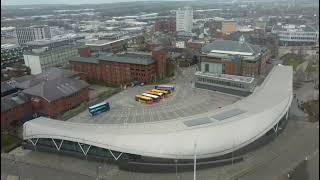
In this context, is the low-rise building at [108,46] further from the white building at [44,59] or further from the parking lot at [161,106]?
the parking lot at [161,106]

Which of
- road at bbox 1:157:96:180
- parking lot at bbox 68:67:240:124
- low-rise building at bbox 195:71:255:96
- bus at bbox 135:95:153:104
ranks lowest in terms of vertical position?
road at bbox 1:157:96:180

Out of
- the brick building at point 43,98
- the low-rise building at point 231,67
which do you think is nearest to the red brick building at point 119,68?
the low-rise building at point 231,67

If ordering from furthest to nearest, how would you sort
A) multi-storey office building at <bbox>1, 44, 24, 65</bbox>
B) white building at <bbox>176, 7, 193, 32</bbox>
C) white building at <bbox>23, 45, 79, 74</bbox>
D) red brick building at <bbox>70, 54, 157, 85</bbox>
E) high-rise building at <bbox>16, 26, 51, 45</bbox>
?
1. white building at <bbox>176, 7, 193, 32</bbox>
2. high-rise building at <bbox>16, 26, 51, 45</bbox>
3. multi-storey office building at <bbox>1, 44, 24, 65</bbox>
4. white building at <bbox>23, 45, 79, 74</bbox>
5. red brick building at <bbox>70, 54, 157, 85</bbox>

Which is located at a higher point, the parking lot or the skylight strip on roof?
the skylight strip on roof

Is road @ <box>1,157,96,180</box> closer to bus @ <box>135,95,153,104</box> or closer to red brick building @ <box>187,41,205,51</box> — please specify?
bus @ <box>135,95,153,104</box>

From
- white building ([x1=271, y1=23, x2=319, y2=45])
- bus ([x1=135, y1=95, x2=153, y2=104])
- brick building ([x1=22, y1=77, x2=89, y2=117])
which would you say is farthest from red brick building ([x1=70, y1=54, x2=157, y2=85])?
white building ([x1=271, y1=23, x2=319, y2=45])

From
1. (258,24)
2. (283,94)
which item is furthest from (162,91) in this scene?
(258,24)

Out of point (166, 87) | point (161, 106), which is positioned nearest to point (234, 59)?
point (166, 87)
